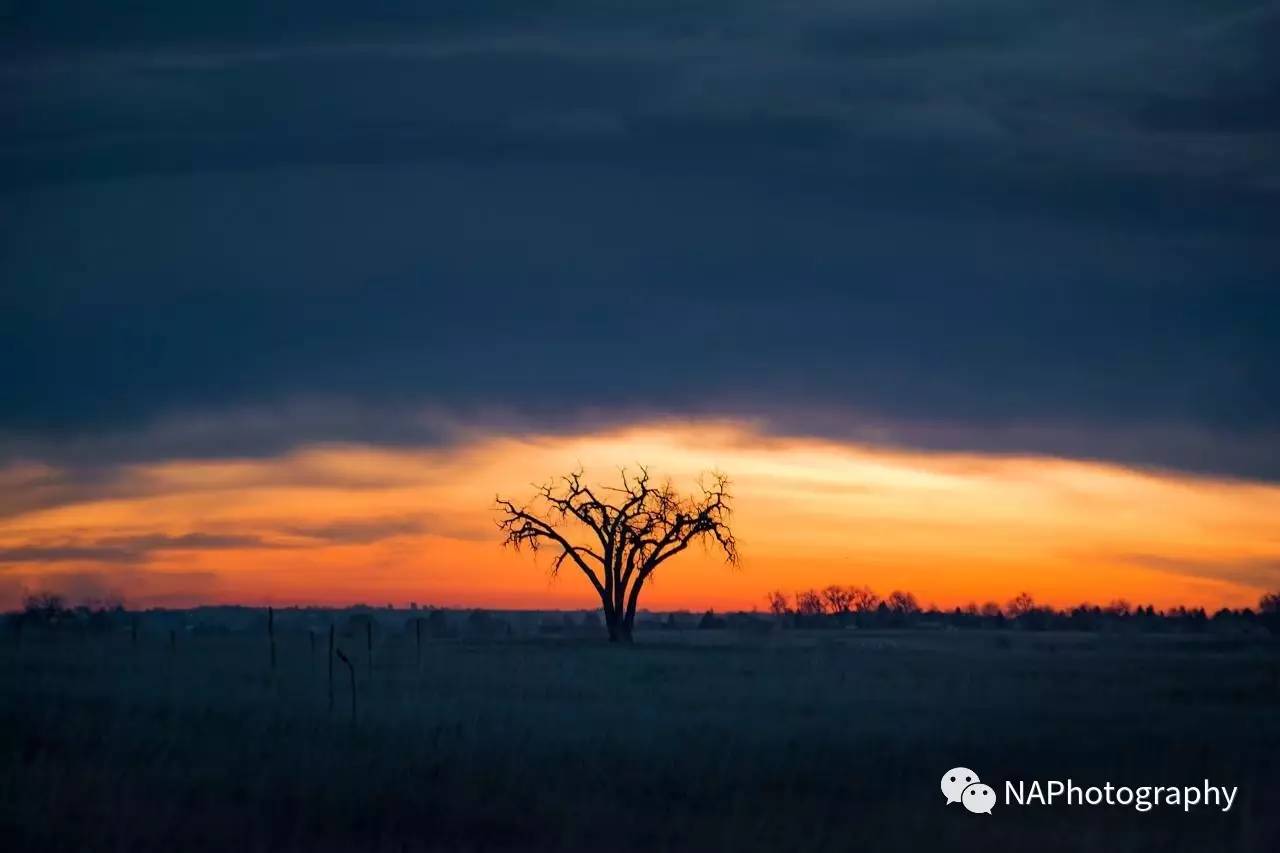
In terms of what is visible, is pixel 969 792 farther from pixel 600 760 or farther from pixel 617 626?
pixel 617 626

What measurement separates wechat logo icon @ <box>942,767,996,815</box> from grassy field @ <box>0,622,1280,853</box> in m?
0.35

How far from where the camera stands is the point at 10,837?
14.8m

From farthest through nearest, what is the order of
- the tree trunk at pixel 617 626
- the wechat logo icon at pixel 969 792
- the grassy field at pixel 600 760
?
the tree trunk at pixel 617 626 → the wechat logo icon at pixel 969 792 → the grassy field at pixel 600 760

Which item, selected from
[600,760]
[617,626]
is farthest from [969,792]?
[617,626]

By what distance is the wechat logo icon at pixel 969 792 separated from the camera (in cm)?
1761

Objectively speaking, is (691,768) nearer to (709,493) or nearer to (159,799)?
(159,799)

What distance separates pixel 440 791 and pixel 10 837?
16.0ft

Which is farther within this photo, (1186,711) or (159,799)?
(1186,711)

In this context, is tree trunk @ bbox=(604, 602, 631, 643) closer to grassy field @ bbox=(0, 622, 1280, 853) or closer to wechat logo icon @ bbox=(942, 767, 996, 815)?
grassy field @ bbox=(0, 622, 1280, 853)

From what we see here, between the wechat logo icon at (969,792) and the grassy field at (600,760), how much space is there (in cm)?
35

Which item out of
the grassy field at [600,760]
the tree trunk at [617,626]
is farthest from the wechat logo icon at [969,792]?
the tree trunk at [617,626]

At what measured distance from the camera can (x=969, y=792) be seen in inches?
714

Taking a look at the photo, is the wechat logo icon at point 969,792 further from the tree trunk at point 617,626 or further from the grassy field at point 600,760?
the tree trunk at point 617,626

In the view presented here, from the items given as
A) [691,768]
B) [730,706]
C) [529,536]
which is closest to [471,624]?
[529,536]
